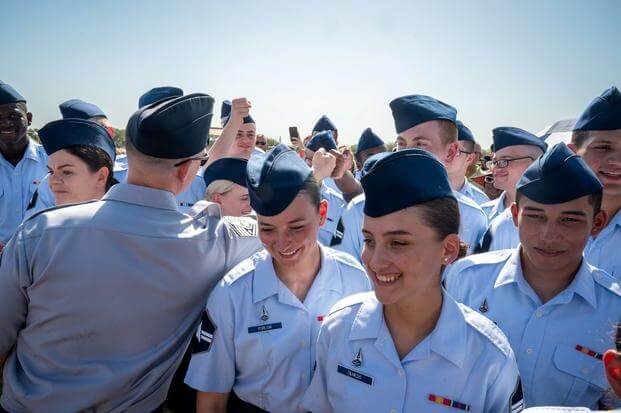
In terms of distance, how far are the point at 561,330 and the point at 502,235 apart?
122cm

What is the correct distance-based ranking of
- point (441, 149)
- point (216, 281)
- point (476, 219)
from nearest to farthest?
point (216, 281), point (441, 149), point (476, 219)

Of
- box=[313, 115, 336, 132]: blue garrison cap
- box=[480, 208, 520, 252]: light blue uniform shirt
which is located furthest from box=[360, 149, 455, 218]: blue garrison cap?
box=[313, 115, 336, 132]: blue garrison cap

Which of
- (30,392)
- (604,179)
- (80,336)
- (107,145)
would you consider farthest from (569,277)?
(107,145)

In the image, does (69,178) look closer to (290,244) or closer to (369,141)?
(290,244)

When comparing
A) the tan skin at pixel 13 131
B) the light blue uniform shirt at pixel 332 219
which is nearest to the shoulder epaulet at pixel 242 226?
the light blue uniform shirt at pixel 332 219

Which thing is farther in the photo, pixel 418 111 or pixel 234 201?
pixel 418 111

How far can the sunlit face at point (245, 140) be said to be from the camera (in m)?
5.57

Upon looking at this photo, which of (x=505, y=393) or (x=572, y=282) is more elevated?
(x=572, y=282)

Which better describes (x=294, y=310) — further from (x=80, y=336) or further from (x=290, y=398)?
(x=80, y=336)

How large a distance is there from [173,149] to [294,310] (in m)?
1.02

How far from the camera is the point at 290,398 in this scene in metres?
1.95

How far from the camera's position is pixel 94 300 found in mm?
1822

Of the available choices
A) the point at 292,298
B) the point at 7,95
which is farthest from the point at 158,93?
the point at 292,298

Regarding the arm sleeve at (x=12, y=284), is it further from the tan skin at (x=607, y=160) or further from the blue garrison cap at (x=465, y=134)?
the blue garrison cap at (x=465, y=134)
